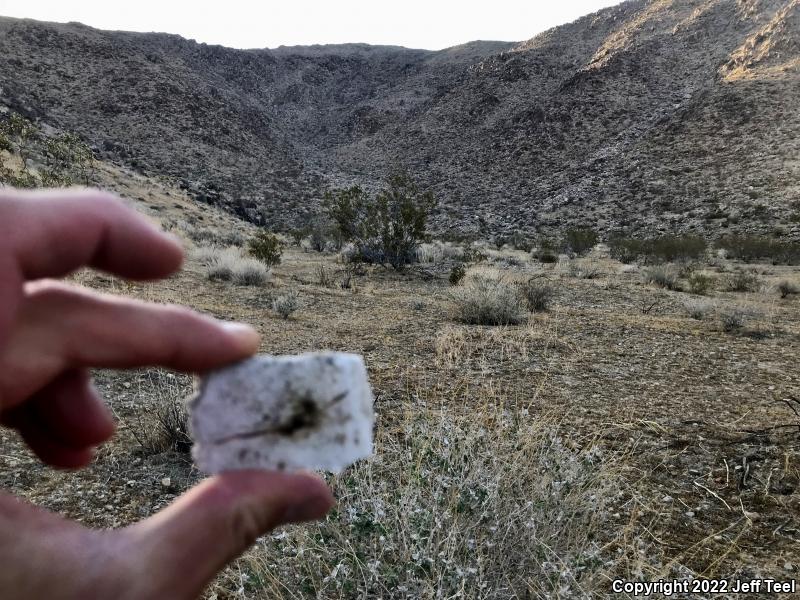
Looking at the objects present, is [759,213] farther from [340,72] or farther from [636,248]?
[340,72]

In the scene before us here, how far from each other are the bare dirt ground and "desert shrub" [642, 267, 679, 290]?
4.75 metres

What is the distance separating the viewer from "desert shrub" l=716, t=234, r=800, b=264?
19266 mm

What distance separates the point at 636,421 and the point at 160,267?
4.21m

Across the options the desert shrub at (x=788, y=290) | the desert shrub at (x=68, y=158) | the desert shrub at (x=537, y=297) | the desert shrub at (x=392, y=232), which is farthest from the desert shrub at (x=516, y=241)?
the desert shrub at (x=68, y=158)

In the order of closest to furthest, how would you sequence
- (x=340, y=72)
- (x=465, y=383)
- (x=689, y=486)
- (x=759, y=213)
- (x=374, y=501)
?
(x=374, y=501)
(x=689, y=486)
(x=465, y=383)
(x=759, y=213)
(x=340, y=72)

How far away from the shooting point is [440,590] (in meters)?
2.00

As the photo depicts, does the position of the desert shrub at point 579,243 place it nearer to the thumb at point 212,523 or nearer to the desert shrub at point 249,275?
the desert shrub at point 249,275

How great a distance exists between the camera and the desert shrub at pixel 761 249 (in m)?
19.3

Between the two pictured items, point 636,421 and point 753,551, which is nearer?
point 753,551

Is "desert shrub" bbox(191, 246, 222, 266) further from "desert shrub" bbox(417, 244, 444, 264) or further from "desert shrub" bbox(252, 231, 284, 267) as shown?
"desert shrub" bbox(417, 244, 444, 264)

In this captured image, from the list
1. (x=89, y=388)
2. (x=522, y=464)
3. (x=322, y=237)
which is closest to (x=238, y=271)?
(x=522, y=464)

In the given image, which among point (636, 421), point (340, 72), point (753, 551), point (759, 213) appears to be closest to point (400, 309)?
point (636, 421)

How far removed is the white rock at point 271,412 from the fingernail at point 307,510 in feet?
0.20

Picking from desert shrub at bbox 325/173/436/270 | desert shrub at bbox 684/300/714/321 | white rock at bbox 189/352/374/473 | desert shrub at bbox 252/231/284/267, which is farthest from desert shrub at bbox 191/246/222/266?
white rock at bbox 189/352/374/473
